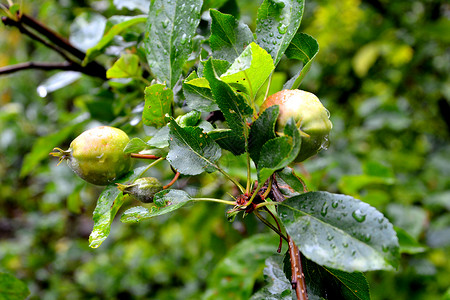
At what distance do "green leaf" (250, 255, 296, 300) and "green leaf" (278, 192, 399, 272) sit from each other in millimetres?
131

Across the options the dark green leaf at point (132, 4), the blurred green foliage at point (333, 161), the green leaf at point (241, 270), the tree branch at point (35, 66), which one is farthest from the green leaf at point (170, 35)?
the blurred green foliage at point (333, 161)

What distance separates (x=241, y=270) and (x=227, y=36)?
0.75 metres

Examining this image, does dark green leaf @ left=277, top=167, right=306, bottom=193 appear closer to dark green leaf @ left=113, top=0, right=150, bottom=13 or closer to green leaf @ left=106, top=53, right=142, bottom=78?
green leaf @ left=106, top=53, right=142, bottom=78

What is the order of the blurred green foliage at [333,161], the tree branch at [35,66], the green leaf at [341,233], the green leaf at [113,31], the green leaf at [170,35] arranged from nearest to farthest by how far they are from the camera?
the green leaf at [341,233]
the green leaf at [170,35]
the green leaf at [113,31]
the tree branch at [35,66]
the blurred green foliage at [333,161]

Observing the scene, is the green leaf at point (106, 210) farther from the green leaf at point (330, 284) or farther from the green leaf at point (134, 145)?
the green leaf at point (330, 284)

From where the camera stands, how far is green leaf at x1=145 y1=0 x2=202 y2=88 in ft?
1.95

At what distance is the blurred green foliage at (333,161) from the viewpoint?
165cm

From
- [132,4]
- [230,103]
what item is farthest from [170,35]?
[132,4]

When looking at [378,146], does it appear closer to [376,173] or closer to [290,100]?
[376,173]

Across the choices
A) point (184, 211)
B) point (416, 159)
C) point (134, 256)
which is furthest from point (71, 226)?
point (416, 159)

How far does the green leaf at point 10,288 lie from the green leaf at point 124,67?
0.43 metres

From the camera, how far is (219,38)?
541mm

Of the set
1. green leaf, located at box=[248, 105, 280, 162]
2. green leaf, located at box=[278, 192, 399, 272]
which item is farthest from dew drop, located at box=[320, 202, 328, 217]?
green leaf, located at box=[248, 105, 280, 162]

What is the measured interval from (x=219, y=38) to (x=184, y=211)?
1597 mm
